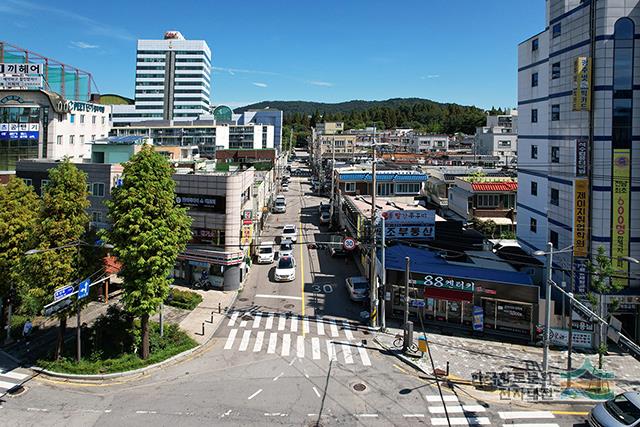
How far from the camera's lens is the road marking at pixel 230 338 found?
2508 cm

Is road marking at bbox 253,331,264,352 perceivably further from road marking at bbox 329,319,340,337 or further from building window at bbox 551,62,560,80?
building window at bbox 551,62,560,80

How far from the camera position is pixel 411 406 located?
18.8 m

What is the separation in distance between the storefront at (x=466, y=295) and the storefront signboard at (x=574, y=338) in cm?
113

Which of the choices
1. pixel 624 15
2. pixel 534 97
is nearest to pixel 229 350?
pixel 624 15

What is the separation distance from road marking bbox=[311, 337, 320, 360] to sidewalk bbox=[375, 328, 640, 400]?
339 cm

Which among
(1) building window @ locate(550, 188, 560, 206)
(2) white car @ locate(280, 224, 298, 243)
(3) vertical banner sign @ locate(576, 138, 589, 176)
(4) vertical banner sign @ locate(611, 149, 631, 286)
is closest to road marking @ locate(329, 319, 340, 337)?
(4) vertical banner sign @ locate(611, 149, 631, 286)

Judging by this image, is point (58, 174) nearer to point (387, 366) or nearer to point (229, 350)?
point (229, 350)

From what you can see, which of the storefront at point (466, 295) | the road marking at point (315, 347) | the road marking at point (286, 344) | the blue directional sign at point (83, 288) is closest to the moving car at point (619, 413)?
the storefront at point (466, 295)

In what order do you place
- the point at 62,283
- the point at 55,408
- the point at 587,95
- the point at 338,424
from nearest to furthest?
the point at 338,424, the point at 55,408, the point at 62,283, the point at 587,95

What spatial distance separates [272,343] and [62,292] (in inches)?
423

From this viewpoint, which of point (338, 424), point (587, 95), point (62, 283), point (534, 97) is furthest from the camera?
point (534, 97)

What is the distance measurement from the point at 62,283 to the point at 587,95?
29.8m

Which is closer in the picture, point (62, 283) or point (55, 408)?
point (55, 408)

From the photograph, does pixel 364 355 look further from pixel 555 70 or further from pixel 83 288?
pixel 555 70
